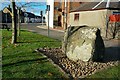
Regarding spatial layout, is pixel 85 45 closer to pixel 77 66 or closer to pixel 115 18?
pixel 77 66

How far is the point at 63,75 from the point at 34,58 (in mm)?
1972

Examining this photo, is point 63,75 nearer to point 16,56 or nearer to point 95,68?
point 95,68

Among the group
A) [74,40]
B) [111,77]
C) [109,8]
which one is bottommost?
[111,77]

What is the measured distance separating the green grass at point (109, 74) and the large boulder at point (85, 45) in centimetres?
106

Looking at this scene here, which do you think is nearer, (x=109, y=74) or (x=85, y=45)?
(x=109, y=74)

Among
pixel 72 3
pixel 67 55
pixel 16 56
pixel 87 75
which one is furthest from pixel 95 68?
pixel 72 3

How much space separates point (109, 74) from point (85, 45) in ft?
5.75

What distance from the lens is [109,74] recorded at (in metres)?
7.35

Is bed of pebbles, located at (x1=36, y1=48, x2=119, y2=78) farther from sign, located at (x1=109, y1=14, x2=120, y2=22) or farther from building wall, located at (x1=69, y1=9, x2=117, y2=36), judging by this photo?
building wall, located at (x1=69, y1=9, x2=117, y2=36)

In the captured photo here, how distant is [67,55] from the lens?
9.41 metres

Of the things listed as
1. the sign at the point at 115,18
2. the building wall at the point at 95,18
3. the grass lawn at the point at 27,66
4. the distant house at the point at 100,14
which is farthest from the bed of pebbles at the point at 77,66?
the building wall at the point at 95,18

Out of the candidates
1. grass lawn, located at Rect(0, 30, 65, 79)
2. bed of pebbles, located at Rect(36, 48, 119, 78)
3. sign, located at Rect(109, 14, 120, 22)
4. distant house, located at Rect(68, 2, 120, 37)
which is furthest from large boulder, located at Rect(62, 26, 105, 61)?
distant house, located at Rect(68, 2, 120, 37)

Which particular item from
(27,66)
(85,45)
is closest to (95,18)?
(85,45)

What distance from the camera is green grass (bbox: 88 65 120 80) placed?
714 centimetres
